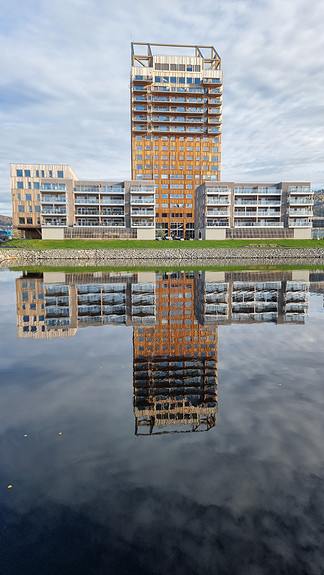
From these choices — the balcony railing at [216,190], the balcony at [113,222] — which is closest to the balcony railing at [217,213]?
the balcony railing at [216,190]

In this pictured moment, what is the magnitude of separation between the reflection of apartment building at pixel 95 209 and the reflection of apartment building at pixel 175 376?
8065 centimetres

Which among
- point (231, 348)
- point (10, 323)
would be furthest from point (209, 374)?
point (10, 323)

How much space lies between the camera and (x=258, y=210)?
102 m

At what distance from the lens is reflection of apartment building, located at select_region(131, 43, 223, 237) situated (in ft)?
408

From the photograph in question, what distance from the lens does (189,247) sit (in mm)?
82812

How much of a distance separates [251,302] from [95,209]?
81357 mm

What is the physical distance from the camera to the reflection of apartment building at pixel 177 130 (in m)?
124

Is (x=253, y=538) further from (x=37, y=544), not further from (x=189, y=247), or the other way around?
(x=189, y=247)

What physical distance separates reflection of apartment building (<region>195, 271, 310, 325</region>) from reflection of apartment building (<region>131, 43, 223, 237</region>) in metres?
95.9

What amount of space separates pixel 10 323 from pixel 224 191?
90.7 metres

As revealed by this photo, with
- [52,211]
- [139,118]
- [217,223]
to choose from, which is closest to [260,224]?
[217,223]

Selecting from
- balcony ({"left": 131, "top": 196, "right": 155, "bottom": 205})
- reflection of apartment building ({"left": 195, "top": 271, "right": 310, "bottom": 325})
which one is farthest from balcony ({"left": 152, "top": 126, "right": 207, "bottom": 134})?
reflection of apartment building ({"left": 195, "top": 271, "right": 310, "bottom": 325})

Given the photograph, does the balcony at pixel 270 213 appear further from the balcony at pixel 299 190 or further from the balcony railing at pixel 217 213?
the balcony railing at pixel 217 213

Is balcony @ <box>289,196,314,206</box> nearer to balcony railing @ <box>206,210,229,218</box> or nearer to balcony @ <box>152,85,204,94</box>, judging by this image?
balcony railing @ <box>206,210,229,218</box>
